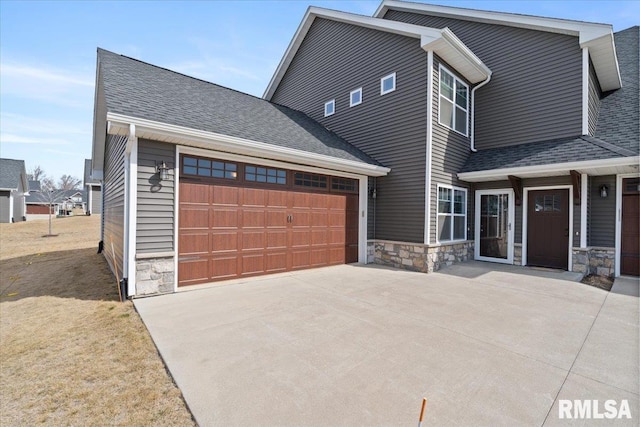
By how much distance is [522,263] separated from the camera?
27.5ft

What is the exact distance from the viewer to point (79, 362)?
3.01 metres

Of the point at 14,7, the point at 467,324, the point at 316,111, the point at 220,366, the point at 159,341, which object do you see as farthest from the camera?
the point at 316,111

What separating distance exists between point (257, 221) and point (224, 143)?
1.87 m

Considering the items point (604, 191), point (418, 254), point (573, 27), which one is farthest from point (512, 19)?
point (418, 254)

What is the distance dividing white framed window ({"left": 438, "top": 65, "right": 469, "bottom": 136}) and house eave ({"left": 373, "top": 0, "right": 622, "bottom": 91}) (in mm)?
2151

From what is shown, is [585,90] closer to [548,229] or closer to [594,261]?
[548,229]

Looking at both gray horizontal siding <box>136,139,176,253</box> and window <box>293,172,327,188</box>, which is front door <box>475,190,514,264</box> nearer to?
window <box>293,172,327,188</box>

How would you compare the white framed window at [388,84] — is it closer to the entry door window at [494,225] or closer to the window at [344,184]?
the window at [344,184]

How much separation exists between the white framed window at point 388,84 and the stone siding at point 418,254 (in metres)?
4.65

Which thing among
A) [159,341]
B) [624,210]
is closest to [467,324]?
[159,341]

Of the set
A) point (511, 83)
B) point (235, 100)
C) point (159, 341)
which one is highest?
point (511, 83)

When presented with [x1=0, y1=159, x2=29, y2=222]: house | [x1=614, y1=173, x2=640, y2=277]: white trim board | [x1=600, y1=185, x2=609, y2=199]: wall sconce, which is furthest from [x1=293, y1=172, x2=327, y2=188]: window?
[x1=0, y1=159, x2=29, y2=222]: house

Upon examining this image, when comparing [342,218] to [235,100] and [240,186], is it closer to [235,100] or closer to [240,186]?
[240,186]

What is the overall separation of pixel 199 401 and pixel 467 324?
3504 mm
